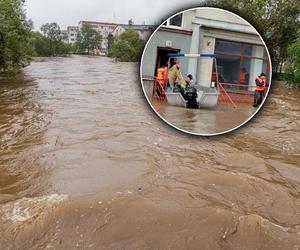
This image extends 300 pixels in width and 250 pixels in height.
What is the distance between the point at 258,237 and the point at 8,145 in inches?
209

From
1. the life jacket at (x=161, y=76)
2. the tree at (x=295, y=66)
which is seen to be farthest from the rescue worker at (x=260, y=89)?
the tree at (x=295, y=66)

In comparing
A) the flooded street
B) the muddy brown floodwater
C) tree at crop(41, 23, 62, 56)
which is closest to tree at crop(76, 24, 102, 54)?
tree at crop(41, 23, 62, 56)

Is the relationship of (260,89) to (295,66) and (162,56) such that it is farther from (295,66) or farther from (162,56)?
(295,66)

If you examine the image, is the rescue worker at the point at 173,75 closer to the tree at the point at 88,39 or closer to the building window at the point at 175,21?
the building window at the point at 175,21

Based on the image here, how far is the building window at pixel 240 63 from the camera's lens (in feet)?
3.14

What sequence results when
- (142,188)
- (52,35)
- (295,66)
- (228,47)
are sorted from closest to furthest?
(228,47) < (142,188) < (295,66) < (52,35)

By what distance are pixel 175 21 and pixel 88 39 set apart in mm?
90170

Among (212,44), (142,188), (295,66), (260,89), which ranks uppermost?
(212,44)

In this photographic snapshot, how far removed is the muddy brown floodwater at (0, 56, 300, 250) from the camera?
13.5 ft

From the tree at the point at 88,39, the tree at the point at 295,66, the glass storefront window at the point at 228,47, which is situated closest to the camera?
the glass storefront window at the point at 228,47

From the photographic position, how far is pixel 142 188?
5344 mm

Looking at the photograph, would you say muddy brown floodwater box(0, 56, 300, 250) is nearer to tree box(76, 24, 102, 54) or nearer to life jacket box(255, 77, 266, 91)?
life jacket box(255, 77, 266, 91)

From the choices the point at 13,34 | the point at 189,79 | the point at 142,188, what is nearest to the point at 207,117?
the point at 189,79

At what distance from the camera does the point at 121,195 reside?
5.07 m
